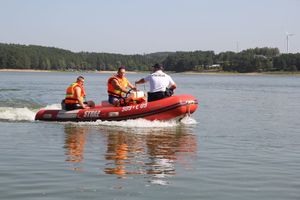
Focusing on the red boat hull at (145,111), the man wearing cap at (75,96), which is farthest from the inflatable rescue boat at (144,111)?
the man wearing cap at (75,96)

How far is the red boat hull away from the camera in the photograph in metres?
14.1

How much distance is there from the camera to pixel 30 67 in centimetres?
15938

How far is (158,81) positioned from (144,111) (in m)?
0.87

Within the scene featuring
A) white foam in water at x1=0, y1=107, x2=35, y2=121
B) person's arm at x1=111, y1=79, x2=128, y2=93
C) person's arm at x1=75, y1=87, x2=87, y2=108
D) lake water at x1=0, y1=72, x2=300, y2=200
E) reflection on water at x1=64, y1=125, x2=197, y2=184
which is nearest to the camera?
lake water at x1=0, y1=72, x2=300, y2=200

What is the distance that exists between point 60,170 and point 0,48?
156481mm

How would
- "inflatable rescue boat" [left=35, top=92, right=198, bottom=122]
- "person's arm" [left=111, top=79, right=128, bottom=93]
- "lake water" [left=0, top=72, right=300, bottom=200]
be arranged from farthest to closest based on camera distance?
"person's arm" [left=111, top=79, right=128, bottom=93] → "inflatable rescue boat" [left=35, top=92, right=198, bottom=122] → "lake water" [left=0, top=72, right=300, bottom=200]

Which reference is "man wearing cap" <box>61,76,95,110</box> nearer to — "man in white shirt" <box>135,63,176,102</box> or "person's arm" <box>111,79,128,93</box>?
"person's arm" <box>111,79,128,93</box>

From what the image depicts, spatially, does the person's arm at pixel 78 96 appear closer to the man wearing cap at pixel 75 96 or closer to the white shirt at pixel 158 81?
the man wearing cap at pixel 75 96

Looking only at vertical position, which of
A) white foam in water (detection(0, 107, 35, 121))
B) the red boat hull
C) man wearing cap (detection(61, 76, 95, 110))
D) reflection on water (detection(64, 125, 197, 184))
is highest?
man wearing cap (detection(61, 76, 95, 110))

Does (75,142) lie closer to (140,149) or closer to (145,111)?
(140,149)

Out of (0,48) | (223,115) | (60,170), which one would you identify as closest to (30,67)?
(0,48)

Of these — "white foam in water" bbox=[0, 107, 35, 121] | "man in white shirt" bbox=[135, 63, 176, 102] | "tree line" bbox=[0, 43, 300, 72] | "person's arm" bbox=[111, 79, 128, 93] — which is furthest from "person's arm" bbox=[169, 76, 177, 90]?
"tree line" bbox=[0, 43, 300, 72]

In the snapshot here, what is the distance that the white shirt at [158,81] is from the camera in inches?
559

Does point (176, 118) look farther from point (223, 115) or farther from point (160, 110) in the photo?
point (223, 115)
